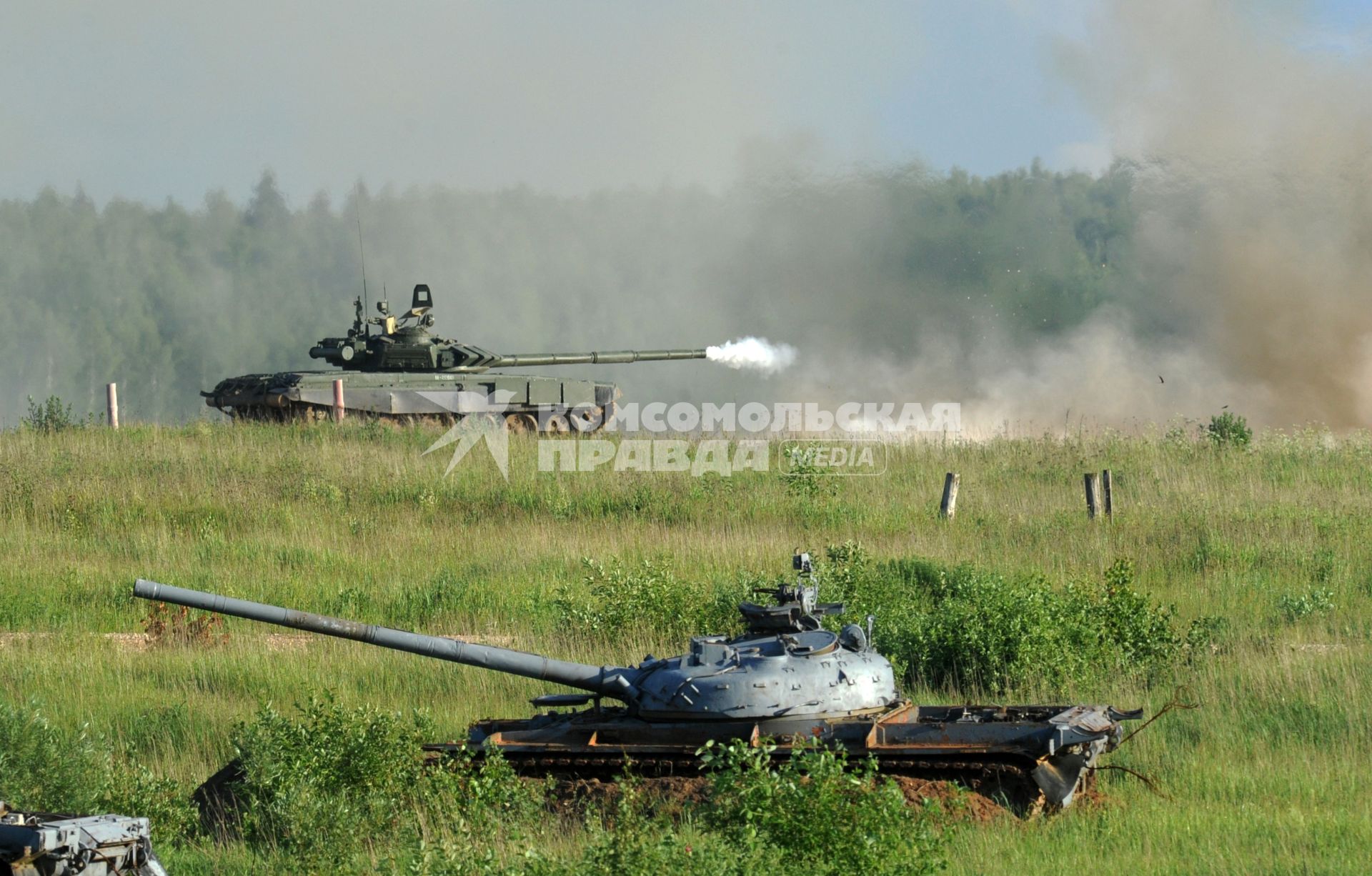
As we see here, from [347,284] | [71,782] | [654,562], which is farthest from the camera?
[347,284]

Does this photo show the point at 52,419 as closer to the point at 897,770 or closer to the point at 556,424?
the point at 556,424

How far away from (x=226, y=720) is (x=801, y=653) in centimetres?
492

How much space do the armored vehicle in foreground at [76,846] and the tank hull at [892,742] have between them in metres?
2.40

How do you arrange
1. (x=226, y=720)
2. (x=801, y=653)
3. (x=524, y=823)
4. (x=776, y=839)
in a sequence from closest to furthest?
(x=776, y=839) < (x=524, y=823) < (x=801, y=653) < (x=226, y=720)

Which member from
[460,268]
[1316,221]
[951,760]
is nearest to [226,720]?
[951,760]

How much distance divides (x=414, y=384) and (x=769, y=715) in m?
21.0

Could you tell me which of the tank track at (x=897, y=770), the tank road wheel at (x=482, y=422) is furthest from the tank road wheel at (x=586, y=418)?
the tank track at (x=897, y=770)

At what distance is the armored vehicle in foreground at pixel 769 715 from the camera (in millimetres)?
8188

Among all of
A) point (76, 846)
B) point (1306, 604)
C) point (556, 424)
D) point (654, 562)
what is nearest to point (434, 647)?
point (76, 846)

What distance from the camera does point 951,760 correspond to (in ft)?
26.9

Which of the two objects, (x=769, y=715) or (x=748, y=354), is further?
(x=748, y=354)

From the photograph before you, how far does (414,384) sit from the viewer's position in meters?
28.7

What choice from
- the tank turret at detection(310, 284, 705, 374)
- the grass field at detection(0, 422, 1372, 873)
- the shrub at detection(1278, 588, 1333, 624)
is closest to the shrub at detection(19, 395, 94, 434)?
the grass field at detection(0, 422, 1372, 873)

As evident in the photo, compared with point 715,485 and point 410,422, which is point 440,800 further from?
point 410,422
